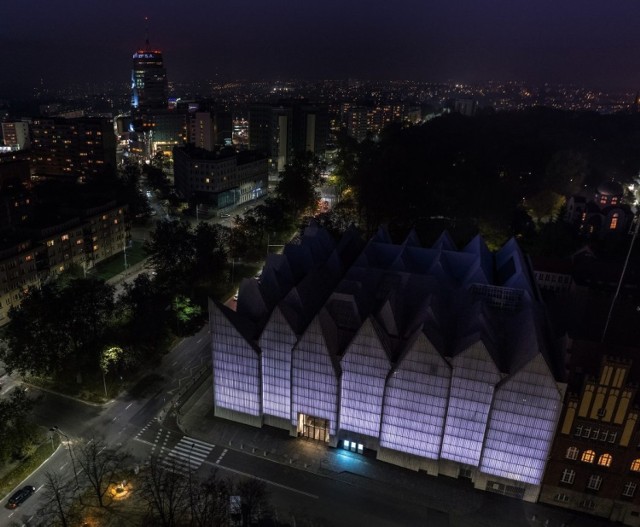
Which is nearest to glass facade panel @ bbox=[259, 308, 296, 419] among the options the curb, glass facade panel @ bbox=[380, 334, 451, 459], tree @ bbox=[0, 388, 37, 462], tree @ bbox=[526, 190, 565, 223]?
glass facade panel @ bbox=[380, 334, 451, 459]

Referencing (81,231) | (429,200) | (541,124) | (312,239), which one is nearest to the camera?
(312,239)

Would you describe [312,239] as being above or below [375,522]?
above

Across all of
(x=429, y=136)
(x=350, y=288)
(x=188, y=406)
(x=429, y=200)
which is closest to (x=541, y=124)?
(x=429, y=136)

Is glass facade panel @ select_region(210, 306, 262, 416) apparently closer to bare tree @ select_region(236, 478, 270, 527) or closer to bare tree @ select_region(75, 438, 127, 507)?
bare tree @ select_region(236, 478, 270, 527)

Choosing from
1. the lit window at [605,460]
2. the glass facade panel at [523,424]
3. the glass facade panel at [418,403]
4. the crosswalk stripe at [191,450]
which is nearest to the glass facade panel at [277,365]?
the crosswalk stripe at [191,450]

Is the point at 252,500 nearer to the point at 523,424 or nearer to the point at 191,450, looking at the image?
the point at 191,450

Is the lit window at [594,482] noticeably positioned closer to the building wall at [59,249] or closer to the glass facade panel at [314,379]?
the glass facade panel at [314,379]

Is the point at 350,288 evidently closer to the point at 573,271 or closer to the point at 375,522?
the point at 375,522
